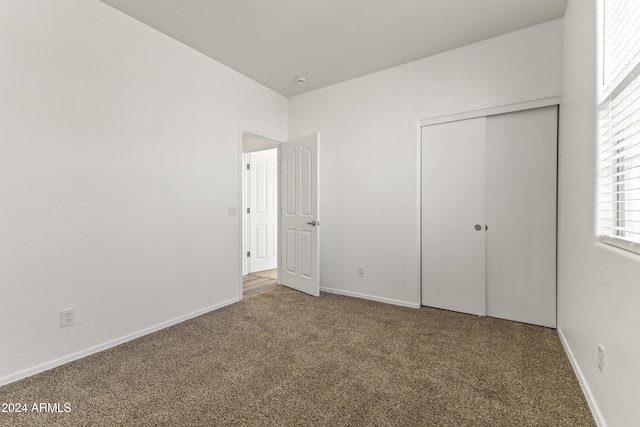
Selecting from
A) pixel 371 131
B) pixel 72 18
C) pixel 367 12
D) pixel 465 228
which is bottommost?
pixel 465 228

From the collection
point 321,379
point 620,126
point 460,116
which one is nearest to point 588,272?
point 620,126

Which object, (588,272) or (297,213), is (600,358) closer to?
(588,272)

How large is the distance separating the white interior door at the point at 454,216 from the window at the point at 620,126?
1366mm

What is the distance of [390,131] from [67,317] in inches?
130

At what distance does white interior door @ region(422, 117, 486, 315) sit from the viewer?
9.59 feet

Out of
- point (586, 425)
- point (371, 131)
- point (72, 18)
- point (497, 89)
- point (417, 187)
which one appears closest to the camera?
point (586, 425)

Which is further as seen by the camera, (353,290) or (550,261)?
(353,290)

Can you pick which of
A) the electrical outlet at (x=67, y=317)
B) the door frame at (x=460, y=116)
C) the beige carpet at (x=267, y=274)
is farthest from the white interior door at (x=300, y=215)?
the electrical outlet at (x=67, y=317)

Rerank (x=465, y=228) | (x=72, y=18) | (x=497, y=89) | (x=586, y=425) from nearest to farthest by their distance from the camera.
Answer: (x=586, y=425) → (x=72, y=18) → (x=497, y=89) → (x=465, y=228)

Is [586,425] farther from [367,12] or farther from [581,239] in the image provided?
[367,12]

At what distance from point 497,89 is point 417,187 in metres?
1.15

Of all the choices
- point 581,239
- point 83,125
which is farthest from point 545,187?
point 83,125

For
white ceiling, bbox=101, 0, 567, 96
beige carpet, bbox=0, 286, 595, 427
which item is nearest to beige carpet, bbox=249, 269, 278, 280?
beige carpet, bbox=0, 286, 595, 427

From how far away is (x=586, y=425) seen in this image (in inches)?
57.5
